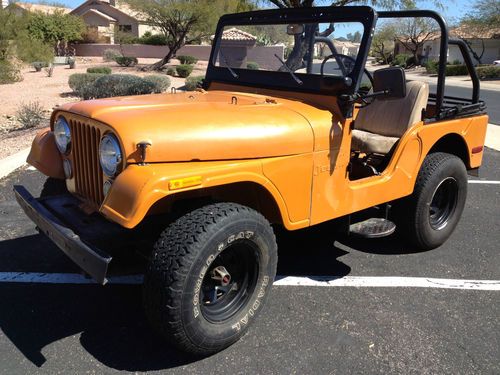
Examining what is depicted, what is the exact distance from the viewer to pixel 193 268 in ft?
7.88

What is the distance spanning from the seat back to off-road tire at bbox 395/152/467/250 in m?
0.36

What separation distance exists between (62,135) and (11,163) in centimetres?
356

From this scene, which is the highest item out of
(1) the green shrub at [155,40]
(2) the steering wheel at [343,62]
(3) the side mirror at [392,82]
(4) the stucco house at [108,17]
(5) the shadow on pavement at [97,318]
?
(4) the stucco house at [108,17]

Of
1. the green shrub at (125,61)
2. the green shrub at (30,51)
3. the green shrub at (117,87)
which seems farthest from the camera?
the green shrub at (125,61)

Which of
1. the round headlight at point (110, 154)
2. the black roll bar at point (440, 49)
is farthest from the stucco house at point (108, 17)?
the round headlight at point (110, 154)

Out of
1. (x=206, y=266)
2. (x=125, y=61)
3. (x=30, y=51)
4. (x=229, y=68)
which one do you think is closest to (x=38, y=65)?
(x=30, y=51)

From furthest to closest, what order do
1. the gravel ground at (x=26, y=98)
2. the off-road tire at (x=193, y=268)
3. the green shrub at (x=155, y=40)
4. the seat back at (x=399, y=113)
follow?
1. the green shrub at (x=155, y=40)
2. the gravel ground at (x=26, y=98)
3. the seat back at (x=399, y=113)
4. the off-road tire at (x=193, y=268)

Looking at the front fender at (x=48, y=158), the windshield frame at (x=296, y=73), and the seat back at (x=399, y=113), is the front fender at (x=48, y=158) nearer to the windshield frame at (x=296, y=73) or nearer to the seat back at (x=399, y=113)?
the windshield frame at (x=296, y=73)

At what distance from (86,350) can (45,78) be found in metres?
24.8

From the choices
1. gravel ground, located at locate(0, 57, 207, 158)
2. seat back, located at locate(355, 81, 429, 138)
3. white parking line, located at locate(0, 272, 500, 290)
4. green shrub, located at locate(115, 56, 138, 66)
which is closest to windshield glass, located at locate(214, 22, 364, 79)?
seat back, located at locate(355, 81, 429, 138)

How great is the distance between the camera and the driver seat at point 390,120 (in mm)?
3971

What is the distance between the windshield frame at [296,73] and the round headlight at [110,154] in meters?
1.44

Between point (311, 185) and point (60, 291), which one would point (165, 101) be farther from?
point (60, 291)

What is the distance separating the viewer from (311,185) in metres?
2.93
